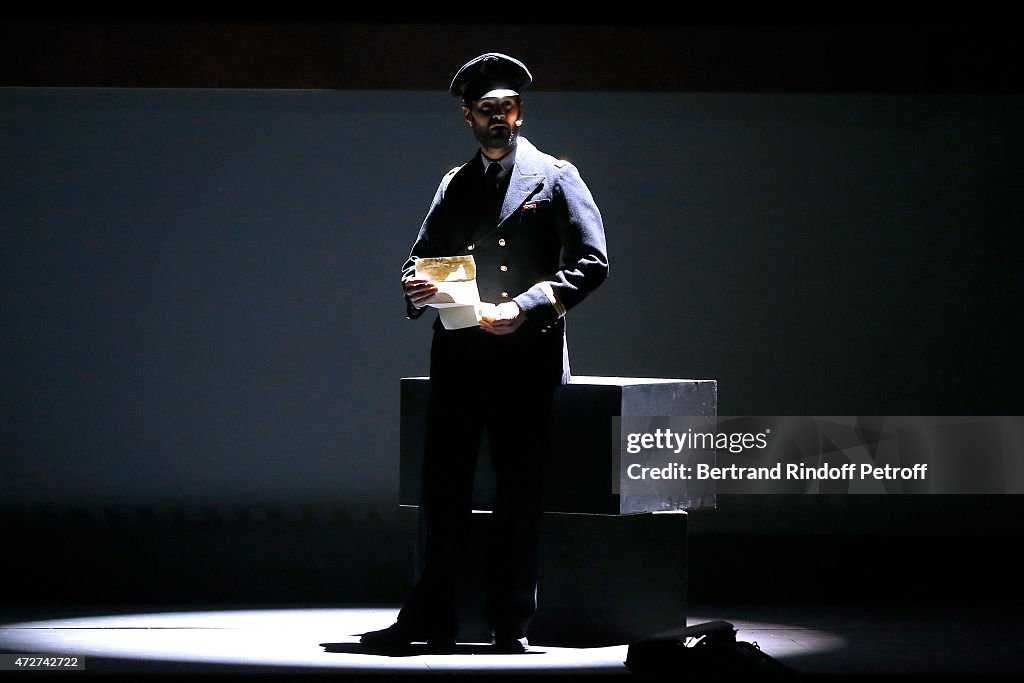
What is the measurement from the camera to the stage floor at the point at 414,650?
420 centimetres

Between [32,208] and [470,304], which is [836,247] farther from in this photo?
[32,208]

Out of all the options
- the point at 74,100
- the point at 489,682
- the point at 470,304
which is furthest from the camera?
the point at 74,100

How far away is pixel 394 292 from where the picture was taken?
638cm

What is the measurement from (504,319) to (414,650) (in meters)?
0.94

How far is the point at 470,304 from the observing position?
4.39m

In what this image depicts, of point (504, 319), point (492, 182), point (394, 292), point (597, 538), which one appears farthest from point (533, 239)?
point (394, 292)

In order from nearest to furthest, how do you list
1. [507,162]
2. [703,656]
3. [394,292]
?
[703,656] < [507,162] < [394,292]

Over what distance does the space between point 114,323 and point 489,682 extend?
2948 millimetres

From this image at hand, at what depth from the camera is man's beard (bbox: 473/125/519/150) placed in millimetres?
4543

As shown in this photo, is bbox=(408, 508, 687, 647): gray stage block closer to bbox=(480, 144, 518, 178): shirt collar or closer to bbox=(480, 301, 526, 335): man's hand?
bbox=(480, 301, 526, 335): man's hand

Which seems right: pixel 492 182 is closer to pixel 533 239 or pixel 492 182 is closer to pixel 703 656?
pixel 533 239

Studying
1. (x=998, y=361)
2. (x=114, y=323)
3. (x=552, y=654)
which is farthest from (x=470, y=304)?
(x=998, y=361)

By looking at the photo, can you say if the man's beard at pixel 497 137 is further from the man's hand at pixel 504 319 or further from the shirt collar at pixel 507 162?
the man's hand at pixel 504 319

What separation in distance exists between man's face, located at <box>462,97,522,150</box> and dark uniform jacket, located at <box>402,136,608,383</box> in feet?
0.28
